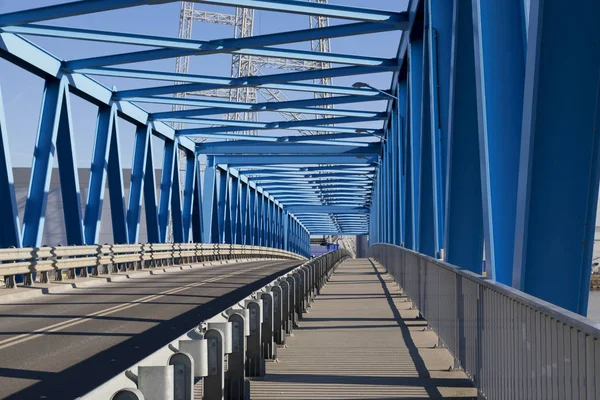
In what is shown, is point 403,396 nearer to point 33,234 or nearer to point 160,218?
point 33,234

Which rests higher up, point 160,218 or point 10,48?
point 10,48

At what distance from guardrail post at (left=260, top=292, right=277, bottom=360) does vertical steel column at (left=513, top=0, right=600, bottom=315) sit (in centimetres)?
270

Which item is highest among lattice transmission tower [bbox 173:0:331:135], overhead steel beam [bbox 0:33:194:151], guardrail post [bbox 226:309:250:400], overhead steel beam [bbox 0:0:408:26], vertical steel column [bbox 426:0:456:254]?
lattice transmission tower [bbox 173:0:331:135]

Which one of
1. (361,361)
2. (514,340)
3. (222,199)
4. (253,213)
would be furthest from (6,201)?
(253,213)

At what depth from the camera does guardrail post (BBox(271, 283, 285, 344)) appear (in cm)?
1051

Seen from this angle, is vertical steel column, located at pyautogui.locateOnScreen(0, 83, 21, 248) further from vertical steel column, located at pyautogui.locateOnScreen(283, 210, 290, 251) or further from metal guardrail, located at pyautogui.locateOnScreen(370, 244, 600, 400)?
vertical steel column, located at pyautogui.locateOnScreen(283, 210, 290, 251)

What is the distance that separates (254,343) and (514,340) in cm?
327

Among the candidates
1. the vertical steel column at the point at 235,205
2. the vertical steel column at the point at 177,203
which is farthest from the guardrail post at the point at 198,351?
the vertical steel column at the point at 235,205

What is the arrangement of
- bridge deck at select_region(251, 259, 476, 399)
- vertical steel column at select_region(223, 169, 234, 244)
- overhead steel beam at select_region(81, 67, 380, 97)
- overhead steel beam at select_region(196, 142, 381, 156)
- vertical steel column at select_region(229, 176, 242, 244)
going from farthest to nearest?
1. vertical steel column at select_region(229, 176, 242, 244)
2. vertical steel column at select_region(223, 169, 234, 244)
3. overhead steel beam at select_region(196, 142, 381, 156)
4. overhead steel beam at select_region(81, 67, 380, 97)
5. bridge deck at select_region(251, 259, 476, 399)

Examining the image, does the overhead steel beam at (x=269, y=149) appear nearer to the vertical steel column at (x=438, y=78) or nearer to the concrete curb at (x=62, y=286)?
the concrete curb at (x=62, y=286)

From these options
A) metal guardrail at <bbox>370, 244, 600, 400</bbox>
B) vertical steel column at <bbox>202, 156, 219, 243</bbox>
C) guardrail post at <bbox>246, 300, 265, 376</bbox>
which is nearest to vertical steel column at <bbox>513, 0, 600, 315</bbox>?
metal guardrail at <bbox>370, 244, 600, 400</bbox>

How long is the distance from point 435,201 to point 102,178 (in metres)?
13.2

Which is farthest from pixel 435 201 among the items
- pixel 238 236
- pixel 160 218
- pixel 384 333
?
pixel 238 236

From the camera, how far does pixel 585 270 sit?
782 centimetres
